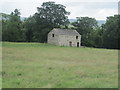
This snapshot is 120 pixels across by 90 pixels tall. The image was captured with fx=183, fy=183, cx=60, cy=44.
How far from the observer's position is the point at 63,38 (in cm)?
4722

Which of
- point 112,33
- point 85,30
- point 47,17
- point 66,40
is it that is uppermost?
point 47,17

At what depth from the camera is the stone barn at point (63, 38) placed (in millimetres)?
46969

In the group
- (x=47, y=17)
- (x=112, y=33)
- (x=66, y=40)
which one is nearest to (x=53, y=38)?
(x=66, y=40)

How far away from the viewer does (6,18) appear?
6462 cm

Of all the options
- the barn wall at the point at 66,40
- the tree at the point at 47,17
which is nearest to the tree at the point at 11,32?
the tree at the point at 47,17

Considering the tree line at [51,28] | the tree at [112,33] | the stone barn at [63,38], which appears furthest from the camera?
the tree line at [51,28]

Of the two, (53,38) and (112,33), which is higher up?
(112,33)

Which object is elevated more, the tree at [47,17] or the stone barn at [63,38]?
the tree at [47,17]

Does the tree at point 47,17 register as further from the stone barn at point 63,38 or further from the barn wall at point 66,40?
the barn wall at point 66,40

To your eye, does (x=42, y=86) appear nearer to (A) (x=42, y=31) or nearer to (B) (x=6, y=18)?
(A) (x=42, y=31)

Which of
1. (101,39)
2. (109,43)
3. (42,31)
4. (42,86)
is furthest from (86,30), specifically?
(42,86)

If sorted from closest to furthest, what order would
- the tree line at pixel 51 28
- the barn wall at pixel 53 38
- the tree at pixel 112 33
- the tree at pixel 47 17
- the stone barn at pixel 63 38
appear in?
the stone barn at pixel 63 38 < the barn wall at pixel 53 38 < the tree at pixel 112 33 < the tree line at pixel 51 28 < the tree at pixel 47 17

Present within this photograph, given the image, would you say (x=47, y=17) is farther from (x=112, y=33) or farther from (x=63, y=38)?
(x=112, y=33)

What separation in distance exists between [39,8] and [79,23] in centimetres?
1482
